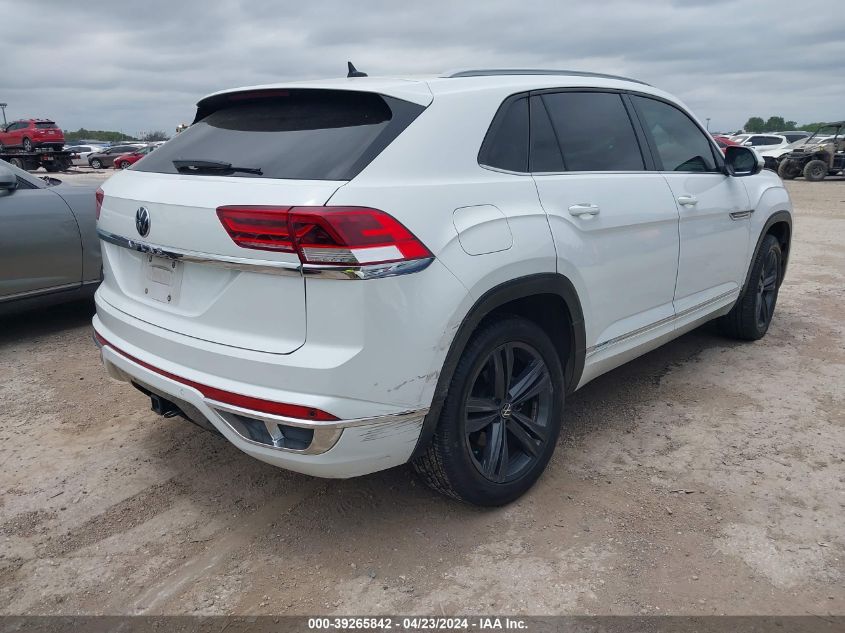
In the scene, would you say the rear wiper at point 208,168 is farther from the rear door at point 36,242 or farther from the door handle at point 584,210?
the rear door at point 36,242

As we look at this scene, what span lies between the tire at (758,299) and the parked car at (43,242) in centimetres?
454

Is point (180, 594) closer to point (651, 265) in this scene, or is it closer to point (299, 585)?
point (299, 585)

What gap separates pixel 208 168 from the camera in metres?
2.63

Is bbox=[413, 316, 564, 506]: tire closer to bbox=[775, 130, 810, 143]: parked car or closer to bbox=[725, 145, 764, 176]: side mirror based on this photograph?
bbox=[725, 145, 764, 176]: side mirror

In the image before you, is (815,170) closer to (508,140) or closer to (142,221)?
(508,140)

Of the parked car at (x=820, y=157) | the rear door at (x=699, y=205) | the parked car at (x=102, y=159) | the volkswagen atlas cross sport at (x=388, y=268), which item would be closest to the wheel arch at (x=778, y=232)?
the rear door at (x=699, y=205)

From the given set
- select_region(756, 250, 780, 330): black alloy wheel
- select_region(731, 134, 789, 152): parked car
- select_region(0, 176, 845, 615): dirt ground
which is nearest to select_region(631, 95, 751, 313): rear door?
select_region(756, 250, 780, 330): black alloy wheel

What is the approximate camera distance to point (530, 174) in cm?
289

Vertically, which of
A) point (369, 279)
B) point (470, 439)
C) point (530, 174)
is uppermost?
point (530, 174)

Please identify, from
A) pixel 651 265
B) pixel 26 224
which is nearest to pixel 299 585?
pixel 651 265

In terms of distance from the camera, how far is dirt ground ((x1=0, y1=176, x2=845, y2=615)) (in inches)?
96.3

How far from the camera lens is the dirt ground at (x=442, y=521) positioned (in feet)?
8.03

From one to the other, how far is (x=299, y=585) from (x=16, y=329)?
4158 millimetres

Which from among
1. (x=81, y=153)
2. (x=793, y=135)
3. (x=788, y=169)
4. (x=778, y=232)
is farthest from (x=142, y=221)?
(x=81, y=153)
